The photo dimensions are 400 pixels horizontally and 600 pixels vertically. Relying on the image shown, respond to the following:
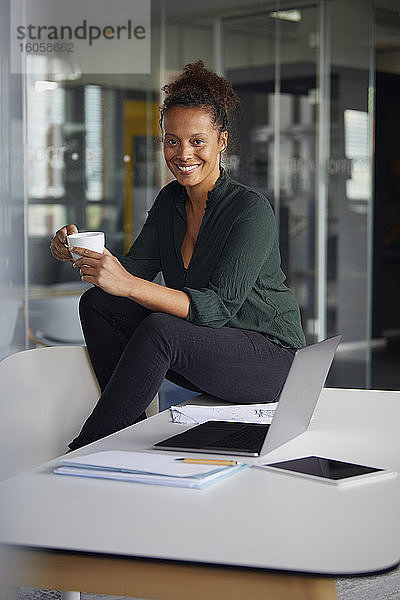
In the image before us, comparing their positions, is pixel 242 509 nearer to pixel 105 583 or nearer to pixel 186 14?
pixel 105 583

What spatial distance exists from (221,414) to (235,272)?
1.39 ft

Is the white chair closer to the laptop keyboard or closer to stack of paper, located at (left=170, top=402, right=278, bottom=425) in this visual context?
stack of paper, located at (left=170, top=402, right=278, bottom=425)

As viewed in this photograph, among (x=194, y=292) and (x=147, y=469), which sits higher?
(x=194, y=292)

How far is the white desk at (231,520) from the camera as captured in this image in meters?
1.01

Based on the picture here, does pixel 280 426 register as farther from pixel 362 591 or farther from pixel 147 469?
pixel 362 591

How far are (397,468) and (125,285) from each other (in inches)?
31.4

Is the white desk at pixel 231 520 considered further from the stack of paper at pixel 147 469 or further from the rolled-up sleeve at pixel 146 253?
the rolled-up sleeve at pixel 146 253

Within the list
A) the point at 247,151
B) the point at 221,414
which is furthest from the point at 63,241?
the point at 247,151

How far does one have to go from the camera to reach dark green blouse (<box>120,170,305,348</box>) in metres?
2.20

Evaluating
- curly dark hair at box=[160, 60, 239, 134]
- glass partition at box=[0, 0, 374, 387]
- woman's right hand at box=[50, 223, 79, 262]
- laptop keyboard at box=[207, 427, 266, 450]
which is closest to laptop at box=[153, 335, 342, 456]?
laptop keyboard at box=[207, 427, 266, 450]

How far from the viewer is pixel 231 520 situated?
3.72ft

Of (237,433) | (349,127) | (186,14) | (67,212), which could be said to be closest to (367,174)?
(349,127)

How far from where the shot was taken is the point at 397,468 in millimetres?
1440

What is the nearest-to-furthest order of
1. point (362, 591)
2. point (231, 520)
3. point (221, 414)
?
point (231, 520)
point (221, 414)
point (362, 591)
